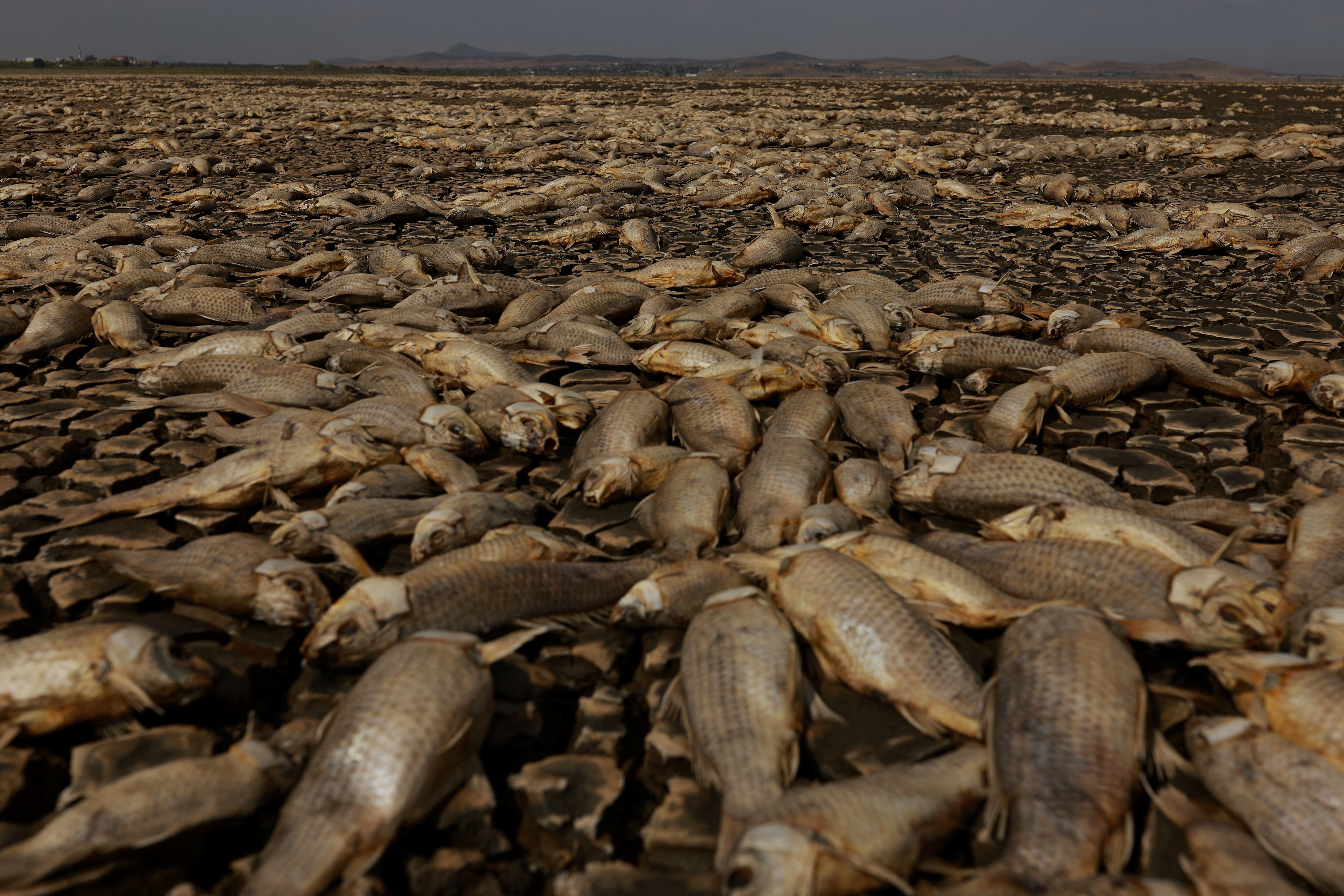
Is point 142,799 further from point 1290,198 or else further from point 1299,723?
point 1290,198

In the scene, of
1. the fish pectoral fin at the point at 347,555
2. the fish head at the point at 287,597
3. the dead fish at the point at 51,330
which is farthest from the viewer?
the dead fish at the point at 51,330

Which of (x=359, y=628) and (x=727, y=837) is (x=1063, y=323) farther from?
(x=359, y=628)

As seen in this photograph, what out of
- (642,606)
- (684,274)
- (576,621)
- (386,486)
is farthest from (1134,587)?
(684,274)

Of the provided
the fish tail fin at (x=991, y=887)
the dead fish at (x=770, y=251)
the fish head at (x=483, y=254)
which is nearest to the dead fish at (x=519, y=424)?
the fish tail fin at (x=991, y=887)

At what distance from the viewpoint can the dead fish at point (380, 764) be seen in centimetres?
185

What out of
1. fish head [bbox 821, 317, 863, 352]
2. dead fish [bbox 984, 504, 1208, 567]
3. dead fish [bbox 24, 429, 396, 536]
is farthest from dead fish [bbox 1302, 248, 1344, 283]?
dead fish [bbox 24, 429, 396, 536]

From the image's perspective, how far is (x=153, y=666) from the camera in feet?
7.47

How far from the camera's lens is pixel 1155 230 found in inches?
342

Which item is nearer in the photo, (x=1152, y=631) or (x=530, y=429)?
(x=1152, y=631)

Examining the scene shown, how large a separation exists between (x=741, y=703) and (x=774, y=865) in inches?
24.5

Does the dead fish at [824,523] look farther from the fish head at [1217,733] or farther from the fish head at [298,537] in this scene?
the fish head at [298,537]

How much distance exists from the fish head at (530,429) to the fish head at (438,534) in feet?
2.99

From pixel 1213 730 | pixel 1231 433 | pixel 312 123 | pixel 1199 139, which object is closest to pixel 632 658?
pixel 1213 730

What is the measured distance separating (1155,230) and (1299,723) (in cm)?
834
